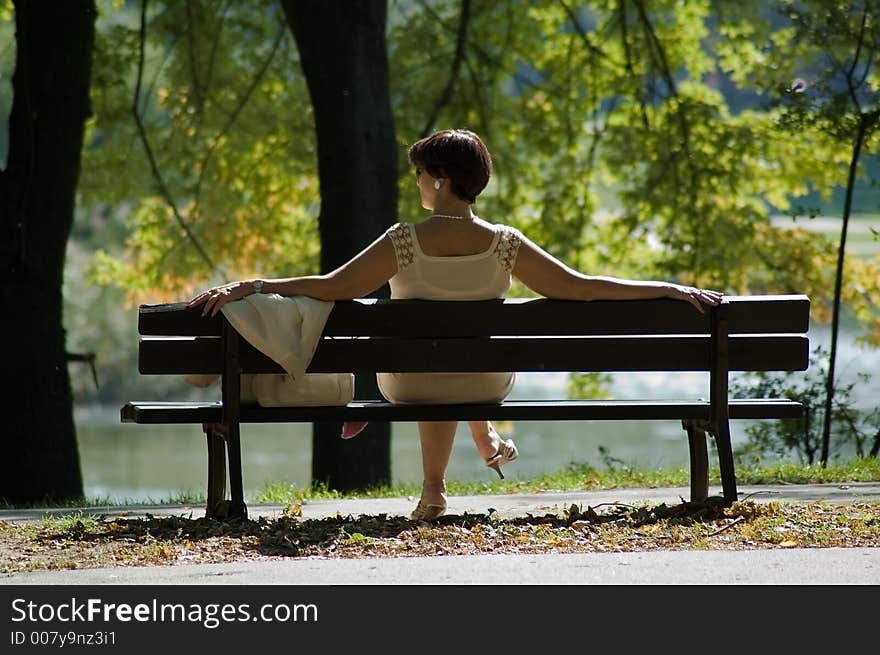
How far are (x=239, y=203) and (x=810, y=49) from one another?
6273 mm

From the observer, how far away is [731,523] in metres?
5.05

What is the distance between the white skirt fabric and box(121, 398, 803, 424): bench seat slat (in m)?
0.11

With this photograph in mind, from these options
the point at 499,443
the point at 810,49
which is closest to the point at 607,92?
the point at 810,49

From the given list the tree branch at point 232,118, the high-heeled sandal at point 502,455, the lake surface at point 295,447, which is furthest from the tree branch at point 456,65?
the lake surface at point 295,447

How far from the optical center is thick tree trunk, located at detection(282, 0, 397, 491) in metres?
9.71

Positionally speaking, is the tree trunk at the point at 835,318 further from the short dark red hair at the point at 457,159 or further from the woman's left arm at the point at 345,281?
the woman's left arm at the point at 345,281

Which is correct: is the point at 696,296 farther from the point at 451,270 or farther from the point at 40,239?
the point at 40,239

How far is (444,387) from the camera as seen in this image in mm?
5445

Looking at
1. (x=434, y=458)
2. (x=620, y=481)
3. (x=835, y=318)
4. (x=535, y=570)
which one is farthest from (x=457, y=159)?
(x=835, y=318)

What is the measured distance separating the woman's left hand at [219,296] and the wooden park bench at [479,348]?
6 cm

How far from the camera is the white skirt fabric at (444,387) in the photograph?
544 cm

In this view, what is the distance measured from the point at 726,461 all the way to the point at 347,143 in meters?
4.93
